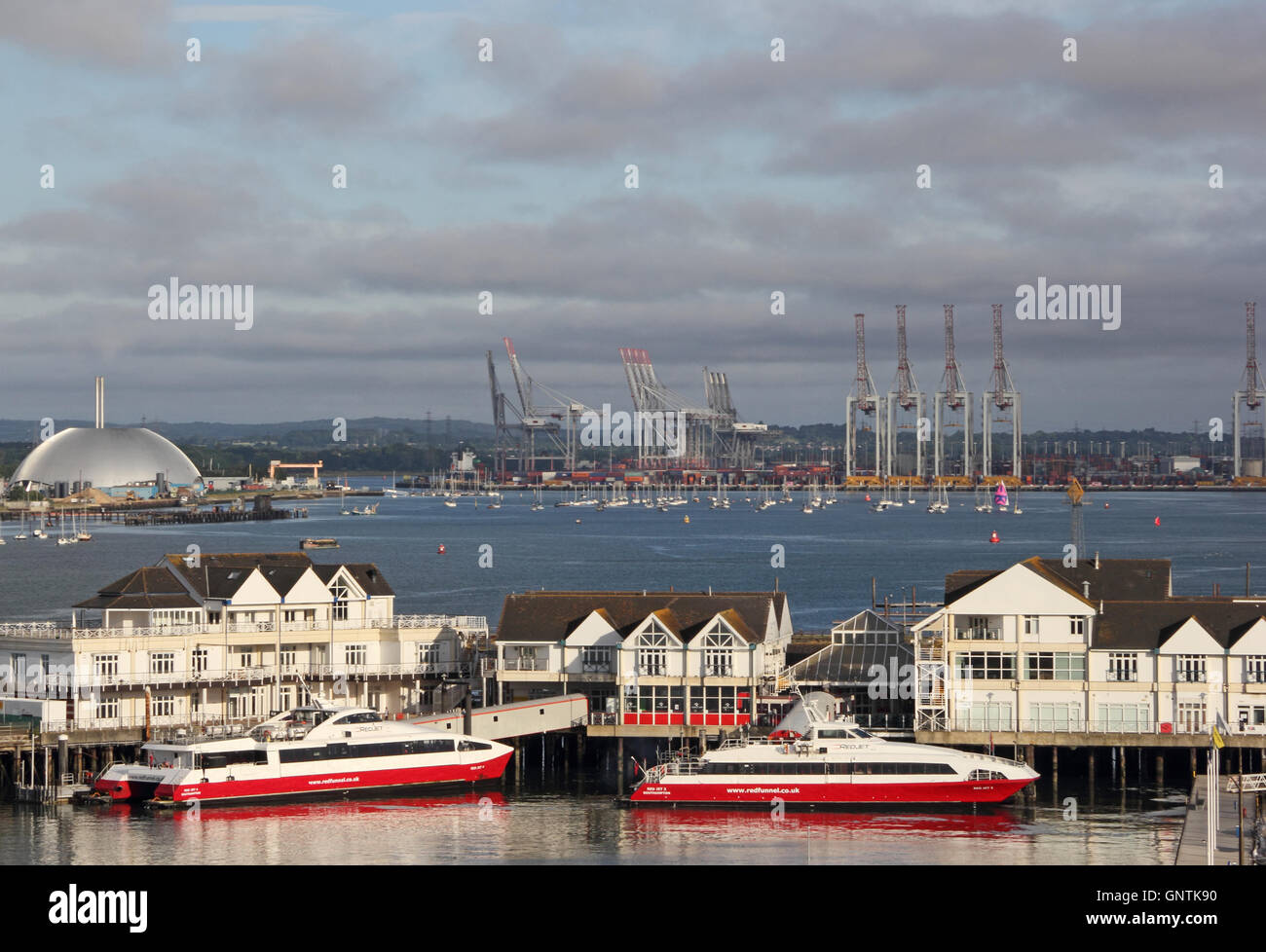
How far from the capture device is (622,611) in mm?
38406

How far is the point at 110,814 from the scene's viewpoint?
31500 mm

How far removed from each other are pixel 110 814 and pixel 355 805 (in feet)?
14.7

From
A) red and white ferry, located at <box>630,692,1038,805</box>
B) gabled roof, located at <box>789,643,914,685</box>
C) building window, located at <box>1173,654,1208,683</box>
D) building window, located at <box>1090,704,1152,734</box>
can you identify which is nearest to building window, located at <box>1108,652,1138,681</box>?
building window, located at <box>1090,704,1152,734</box>

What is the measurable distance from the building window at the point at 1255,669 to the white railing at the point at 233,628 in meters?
18.0

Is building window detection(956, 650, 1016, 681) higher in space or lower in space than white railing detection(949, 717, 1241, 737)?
higher

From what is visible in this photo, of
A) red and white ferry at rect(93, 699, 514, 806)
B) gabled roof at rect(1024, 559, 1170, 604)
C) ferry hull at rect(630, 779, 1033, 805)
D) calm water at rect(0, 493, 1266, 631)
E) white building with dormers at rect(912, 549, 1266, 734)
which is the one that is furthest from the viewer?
calm water at rect(0, 493, 1266, 631)

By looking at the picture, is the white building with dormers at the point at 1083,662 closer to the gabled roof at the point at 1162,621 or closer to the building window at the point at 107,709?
the gabled roof at the point at 1162,621

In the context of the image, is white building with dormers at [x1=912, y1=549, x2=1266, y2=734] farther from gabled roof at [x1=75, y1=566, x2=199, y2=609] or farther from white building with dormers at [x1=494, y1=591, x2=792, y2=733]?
gabled roof at [x1=75, y1=566, x2=199, y2=609]

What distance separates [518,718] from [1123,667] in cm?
1255

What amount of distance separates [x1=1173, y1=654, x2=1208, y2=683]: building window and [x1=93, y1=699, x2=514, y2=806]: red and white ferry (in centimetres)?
1394

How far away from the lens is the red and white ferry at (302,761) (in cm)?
3222

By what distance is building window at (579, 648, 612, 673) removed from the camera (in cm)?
3772

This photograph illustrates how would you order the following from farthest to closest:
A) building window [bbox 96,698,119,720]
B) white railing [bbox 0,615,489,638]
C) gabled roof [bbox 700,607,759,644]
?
gabled roof [bbox 700,607,759,644]
white railing [bbox 0,615,489,638]
building window [bbox 96,698,119,720]
